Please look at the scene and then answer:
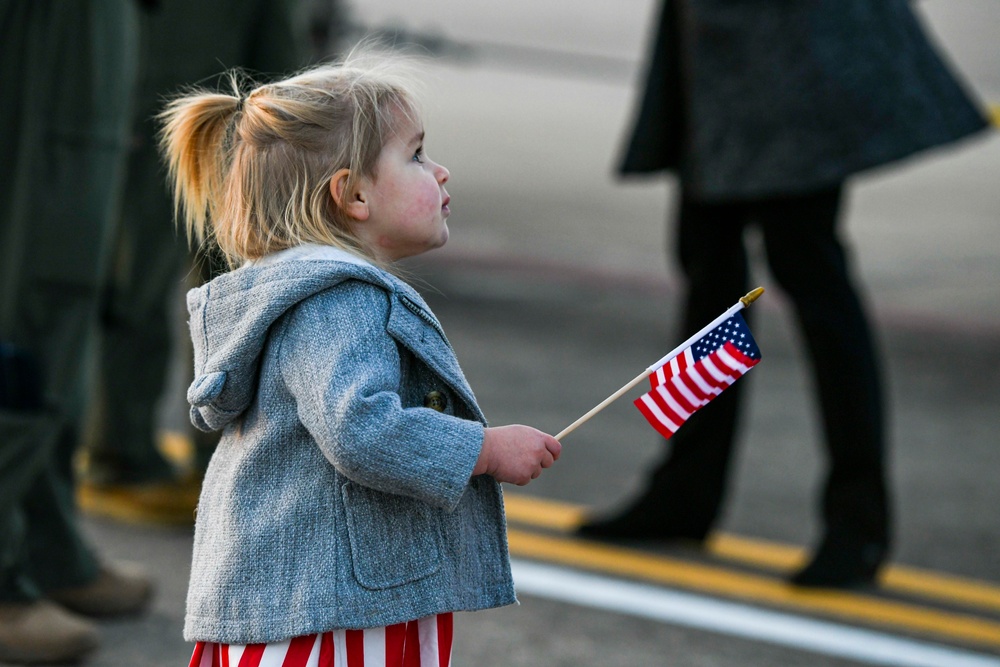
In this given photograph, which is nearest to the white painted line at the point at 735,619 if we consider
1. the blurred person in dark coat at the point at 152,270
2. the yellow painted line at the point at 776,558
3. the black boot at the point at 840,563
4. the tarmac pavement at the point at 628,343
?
the tarmac pavement at the point at 628,343

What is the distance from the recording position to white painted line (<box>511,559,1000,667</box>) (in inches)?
120

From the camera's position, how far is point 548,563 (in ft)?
11.6

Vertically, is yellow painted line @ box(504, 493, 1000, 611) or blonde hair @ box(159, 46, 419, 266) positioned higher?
blonde hair @ box(159, 46, 419, 266)

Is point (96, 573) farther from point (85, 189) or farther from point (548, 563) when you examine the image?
point (548, 563)

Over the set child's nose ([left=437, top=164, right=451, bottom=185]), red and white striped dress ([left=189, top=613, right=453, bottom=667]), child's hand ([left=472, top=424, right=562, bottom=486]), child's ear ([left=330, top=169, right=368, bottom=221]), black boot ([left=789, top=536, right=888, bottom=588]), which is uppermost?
child's nose ([left=437, top=164, right=451, bottom=185])

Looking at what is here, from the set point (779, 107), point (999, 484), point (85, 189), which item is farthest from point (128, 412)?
point (999, 484)

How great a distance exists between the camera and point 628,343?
6188mm

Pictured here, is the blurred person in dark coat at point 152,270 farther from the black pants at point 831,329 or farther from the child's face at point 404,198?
the child's face at point 404,198

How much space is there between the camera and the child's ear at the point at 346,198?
173 centimetres

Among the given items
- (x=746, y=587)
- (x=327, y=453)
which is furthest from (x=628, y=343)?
(x=327, y=453)

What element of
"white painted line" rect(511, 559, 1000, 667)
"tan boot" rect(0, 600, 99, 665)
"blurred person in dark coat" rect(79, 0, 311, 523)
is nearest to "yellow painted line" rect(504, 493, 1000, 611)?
"white painted line" rect(511, 559, 1000, 667)

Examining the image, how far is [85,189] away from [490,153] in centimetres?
770

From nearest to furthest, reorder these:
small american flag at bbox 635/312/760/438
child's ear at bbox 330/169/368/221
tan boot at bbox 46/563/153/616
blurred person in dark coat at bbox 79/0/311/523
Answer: child's ear at bbox 330/169/368/221
small american flag at bbox 635/312/760/438
tan boot at bbox 46/563/153/616
blurred person in dark coat at bbox 79/0/311/523

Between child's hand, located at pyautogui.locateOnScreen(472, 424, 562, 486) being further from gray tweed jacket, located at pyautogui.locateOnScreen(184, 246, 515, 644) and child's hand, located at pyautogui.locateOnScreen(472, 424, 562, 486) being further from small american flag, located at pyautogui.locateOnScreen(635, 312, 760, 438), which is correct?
small american flag, located at pyautogui.locateOnScreen(635, 312, 760, 438)
